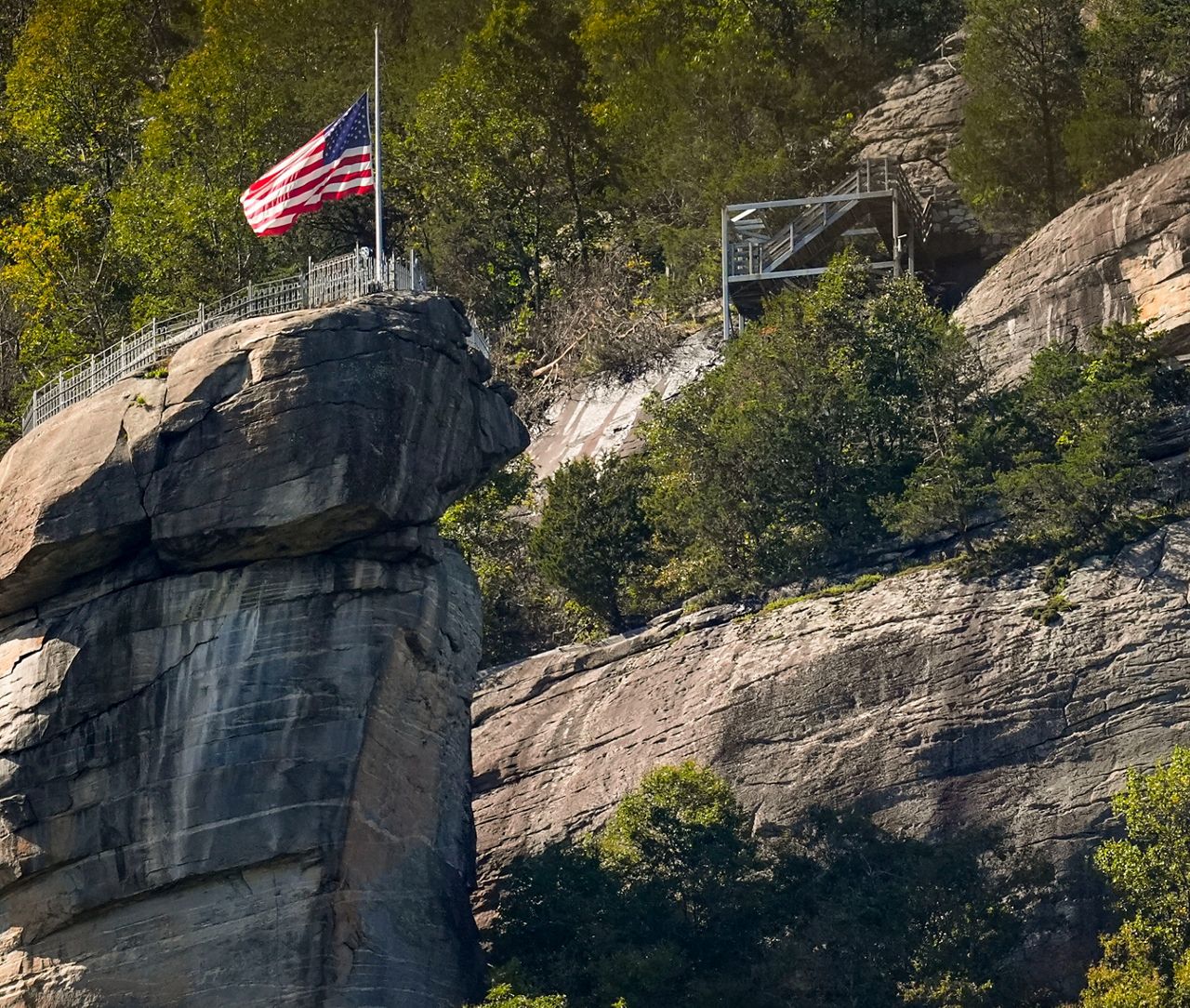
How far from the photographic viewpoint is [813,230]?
199 ft

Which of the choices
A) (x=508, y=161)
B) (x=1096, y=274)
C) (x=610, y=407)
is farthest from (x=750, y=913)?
(x=508, y=161)

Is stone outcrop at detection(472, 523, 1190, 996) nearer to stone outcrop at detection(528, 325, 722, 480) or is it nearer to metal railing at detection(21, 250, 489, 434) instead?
metal railing at detection(21, 250, 489, 434)

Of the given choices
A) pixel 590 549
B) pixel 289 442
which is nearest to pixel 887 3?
pixel 590 549

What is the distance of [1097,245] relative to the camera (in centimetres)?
5403

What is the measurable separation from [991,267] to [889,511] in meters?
11.8

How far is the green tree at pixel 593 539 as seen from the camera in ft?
171

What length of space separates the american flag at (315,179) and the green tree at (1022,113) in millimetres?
18689

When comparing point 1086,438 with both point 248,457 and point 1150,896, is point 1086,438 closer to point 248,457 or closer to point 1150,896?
point 1150,896

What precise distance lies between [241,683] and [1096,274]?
2241 centimetres

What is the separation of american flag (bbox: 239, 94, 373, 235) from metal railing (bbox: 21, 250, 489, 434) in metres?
1.10

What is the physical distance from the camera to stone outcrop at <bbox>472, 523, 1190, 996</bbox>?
142 feet

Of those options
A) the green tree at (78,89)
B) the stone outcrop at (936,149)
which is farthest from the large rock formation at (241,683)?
the green tree at (78,89)

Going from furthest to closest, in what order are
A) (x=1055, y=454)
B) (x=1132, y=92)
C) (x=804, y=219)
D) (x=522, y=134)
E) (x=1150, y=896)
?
1. (x=522, y=134)
2. (x=804, y=219)
3. (x=1132, y=92)
4. (x=1055, y=454)
5. (x=1150, y=896)

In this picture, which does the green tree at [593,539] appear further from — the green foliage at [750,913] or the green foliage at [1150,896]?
the green foliage at [1150,896]
